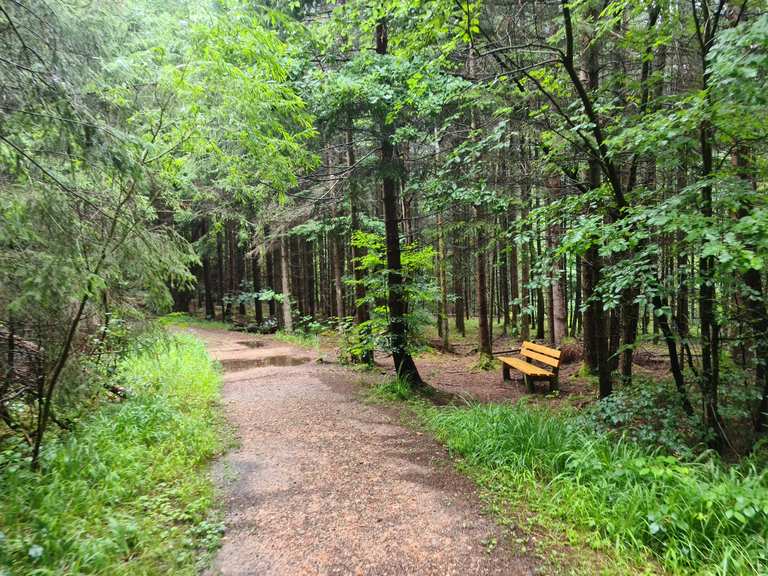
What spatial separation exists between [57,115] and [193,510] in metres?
3.46

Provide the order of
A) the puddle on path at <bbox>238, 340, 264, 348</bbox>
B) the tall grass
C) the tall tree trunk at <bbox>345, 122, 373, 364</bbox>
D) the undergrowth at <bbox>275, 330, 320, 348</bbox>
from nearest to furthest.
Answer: the tall grass, the tall tree trunk at <bbox>345, 122, 373, 364</bbox>, the undergrowth at <bbox>275, 330, 320, 348</bbox>, the puddle on path at <bbox>238, 340, 264, 348</bbox>

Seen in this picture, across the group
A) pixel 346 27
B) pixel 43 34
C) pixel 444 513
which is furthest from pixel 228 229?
pixel 444 513

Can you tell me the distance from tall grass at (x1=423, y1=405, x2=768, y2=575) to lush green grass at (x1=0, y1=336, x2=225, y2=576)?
2972 millimetres

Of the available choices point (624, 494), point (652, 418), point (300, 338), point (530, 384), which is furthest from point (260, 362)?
point (624, 494)

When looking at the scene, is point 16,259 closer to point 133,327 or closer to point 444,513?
point 133,327

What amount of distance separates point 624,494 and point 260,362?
32.1 ft

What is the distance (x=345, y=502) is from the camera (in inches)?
152

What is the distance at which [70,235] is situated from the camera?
3186 mm

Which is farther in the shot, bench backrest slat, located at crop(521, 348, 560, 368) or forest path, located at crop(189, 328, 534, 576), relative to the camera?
bench backrest slat, located at crop(521, 348, 560, 368)

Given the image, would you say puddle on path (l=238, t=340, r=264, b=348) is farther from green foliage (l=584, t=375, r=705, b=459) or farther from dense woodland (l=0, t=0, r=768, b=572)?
green foliage (l=584, t=375, r=705, b=459)

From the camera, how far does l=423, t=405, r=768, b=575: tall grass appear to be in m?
2.82

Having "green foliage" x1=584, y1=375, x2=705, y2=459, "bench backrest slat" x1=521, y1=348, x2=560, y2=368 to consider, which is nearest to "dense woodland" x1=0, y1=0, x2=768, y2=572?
"green foliage" x1=584, y1=375, x2=705, y2=459

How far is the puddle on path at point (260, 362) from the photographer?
10562 millimetres

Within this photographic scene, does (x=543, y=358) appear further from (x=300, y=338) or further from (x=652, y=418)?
(x=300, y=338)
